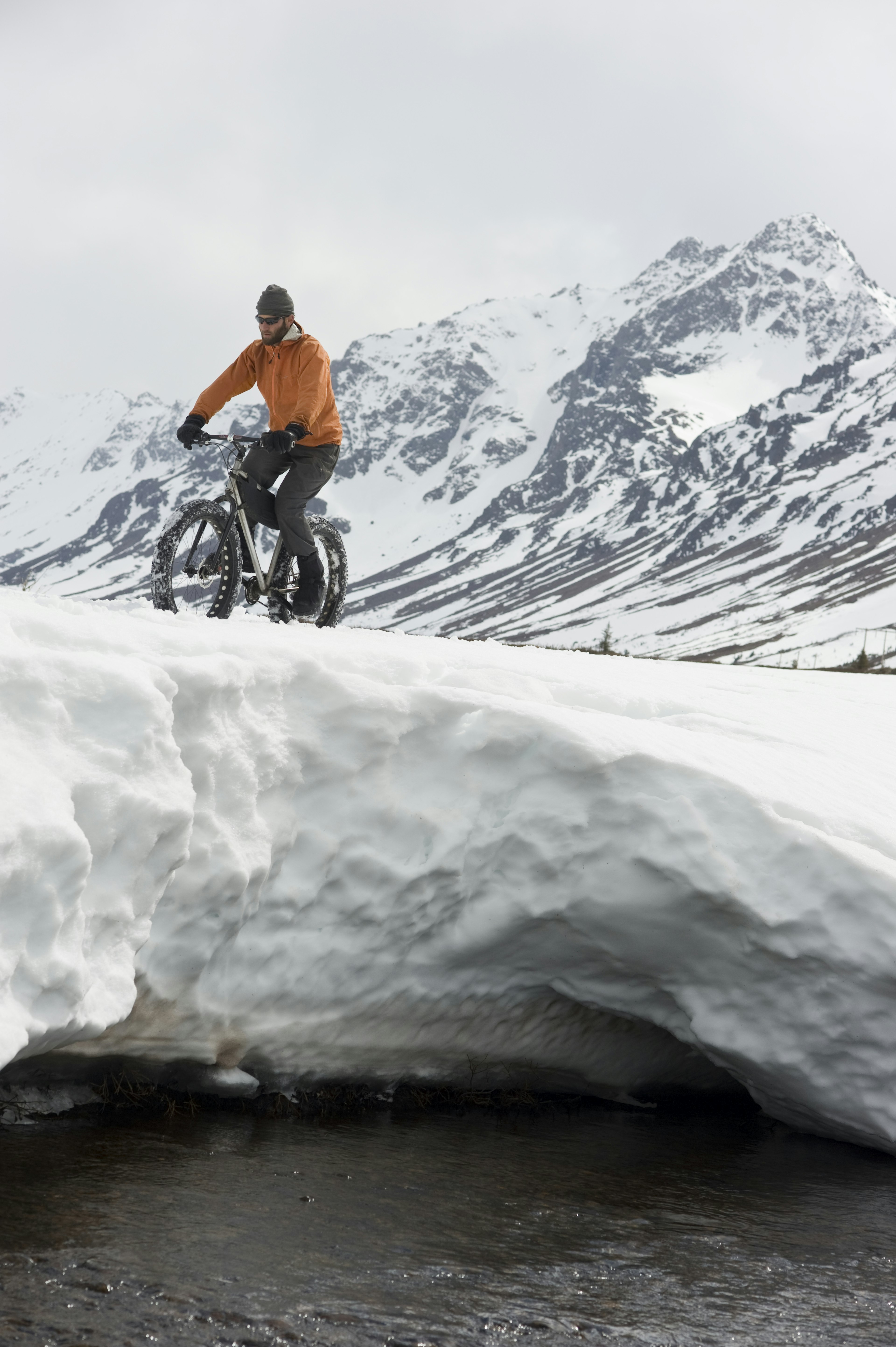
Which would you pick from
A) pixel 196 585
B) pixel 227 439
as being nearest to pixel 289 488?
pixel 227 439

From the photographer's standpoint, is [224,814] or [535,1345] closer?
[535,1345]

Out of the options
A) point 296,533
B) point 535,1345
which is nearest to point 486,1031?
point 535,1345

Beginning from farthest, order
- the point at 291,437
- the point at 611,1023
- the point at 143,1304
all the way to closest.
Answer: the point at 291,437, the point at 611,1023, the point at 143,1304

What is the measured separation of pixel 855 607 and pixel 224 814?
162 metres

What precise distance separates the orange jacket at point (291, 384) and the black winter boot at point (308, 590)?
112 cm

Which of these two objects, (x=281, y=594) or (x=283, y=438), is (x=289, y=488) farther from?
(x=281, y=594)

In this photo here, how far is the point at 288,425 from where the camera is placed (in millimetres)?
9352

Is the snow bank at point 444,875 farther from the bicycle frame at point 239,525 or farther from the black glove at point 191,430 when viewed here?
the black glove at point 191,430

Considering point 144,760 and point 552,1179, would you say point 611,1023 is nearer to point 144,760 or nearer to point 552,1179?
point 552,1179

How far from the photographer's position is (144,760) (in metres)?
5.69

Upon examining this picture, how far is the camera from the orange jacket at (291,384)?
9445mm

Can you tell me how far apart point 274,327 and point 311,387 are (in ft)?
2.10

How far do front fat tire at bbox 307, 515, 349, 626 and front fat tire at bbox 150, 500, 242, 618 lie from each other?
3.47 feet

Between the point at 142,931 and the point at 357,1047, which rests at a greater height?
the point at 142,931
